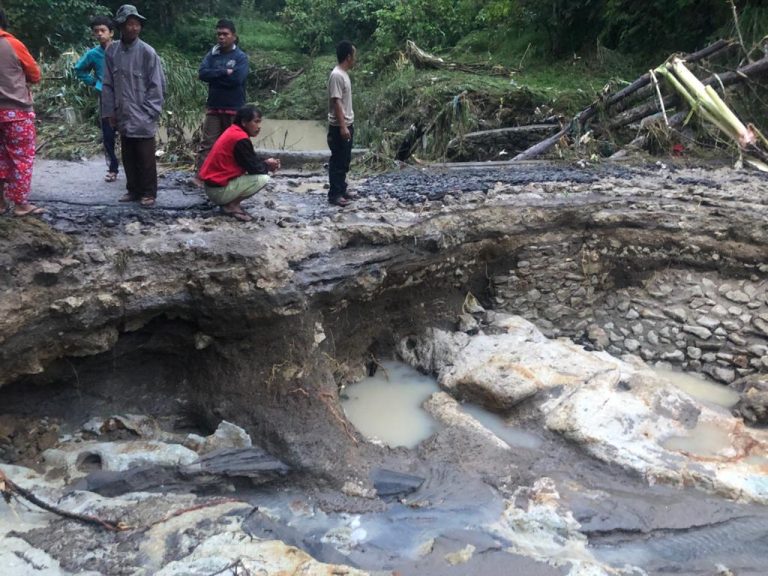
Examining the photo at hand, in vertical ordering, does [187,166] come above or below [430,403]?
above

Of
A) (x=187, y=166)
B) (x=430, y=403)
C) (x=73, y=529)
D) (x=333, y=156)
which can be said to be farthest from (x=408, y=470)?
(x=187, y=166)

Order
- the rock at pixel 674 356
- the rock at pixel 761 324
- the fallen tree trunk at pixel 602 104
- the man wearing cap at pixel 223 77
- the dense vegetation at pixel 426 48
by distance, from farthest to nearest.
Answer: the dense vegetation at pixel 426 48, the fallen tree trunk at pixel 602 104, the rock at pixel 674 356, the rock at pixel 761 324, the man wearing cap at pixel 223 77

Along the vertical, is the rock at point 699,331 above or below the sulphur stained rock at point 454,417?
above

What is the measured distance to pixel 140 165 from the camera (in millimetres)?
4965

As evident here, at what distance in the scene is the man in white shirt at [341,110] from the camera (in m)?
5.05

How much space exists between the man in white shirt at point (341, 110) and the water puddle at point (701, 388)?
3.32 metres

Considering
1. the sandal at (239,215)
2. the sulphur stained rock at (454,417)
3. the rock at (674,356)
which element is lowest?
the sulphur stained rock at (454,417)

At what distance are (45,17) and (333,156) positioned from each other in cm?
1026

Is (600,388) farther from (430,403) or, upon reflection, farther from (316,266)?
(316,266)

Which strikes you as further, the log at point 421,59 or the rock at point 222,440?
the log at point 421,59

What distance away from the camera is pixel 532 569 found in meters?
3.59

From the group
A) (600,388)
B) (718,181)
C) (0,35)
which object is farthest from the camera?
(718,181)

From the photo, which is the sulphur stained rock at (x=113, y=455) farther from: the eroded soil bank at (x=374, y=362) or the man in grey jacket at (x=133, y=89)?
the man in grey jacket at (x=133, y=89)

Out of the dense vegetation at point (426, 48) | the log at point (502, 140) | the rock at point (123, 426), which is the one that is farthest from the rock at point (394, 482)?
the log at point (502, 140)
